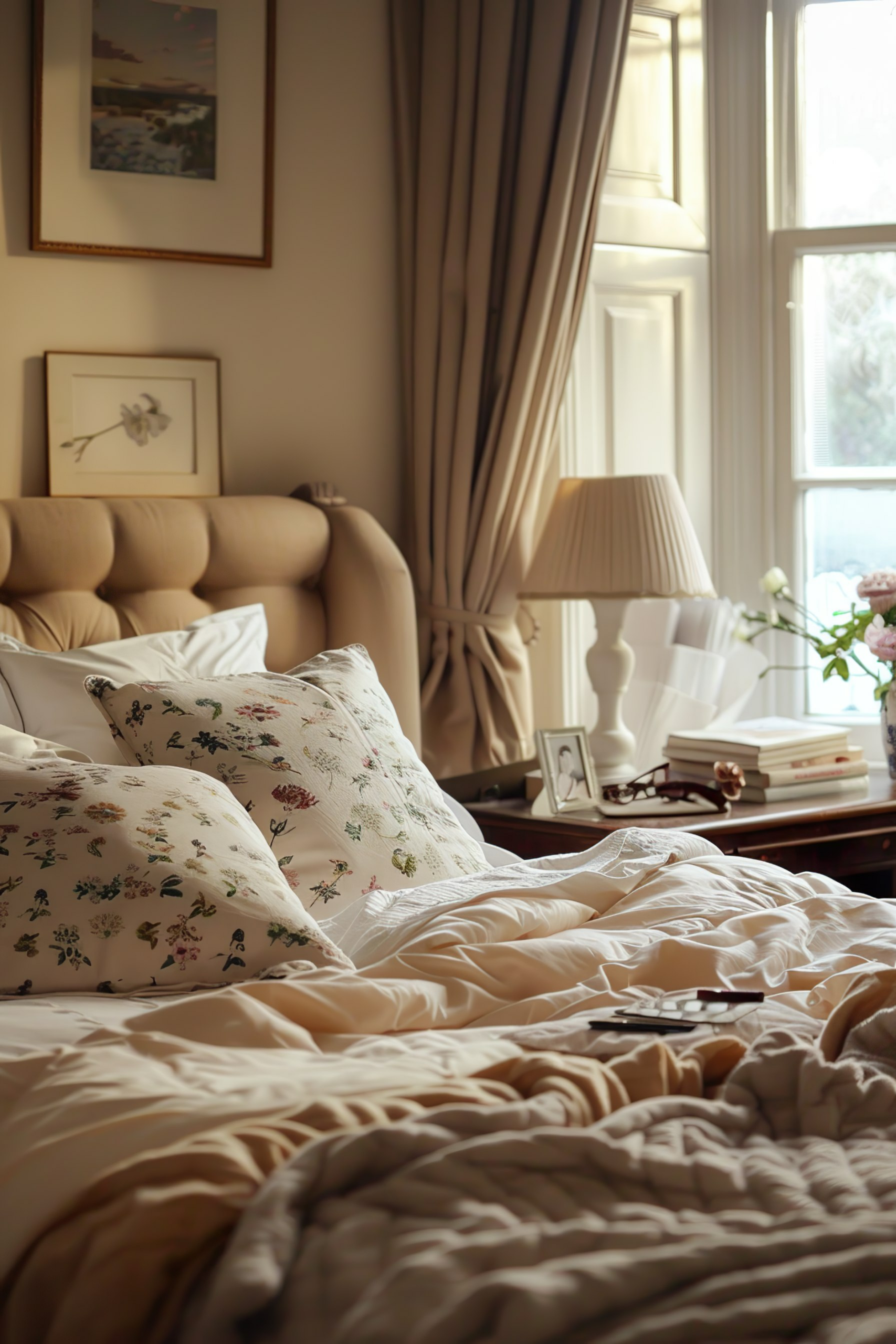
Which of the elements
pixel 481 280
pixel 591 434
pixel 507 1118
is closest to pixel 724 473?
pixel 591 434

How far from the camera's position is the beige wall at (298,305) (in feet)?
8.77

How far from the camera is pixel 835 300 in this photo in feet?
11.4

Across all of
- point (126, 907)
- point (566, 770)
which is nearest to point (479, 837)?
point (566, 770)

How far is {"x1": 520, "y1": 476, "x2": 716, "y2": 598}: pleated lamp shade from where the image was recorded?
279 cm

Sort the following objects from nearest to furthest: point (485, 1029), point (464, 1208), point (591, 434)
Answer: point (464, 1208)
point (485, 1029)
point (591, 434)

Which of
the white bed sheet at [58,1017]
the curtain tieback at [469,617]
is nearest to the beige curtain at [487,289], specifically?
the curtain tieback at [469,617]

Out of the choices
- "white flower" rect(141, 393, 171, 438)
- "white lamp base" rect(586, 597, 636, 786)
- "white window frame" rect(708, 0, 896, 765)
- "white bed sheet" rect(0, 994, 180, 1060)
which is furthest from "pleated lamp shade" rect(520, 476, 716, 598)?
"white bed sheet" rect(0, 994, 180, 1060)

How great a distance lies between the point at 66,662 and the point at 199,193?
109 centimetres

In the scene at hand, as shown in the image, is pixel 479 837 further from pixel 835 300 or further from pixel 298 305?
pixel 835 300

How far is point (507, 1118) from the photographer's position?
100cm

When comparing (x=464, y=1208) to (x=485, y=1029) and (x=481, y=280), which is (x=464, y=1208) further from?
(x=481, y=280)

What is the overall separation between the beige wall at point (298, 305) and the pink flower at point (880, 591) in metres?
1.01

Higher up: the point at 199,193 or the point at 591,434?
the point at 199,193

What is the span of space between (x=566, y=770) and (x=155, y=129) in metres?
1.48
